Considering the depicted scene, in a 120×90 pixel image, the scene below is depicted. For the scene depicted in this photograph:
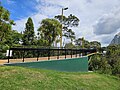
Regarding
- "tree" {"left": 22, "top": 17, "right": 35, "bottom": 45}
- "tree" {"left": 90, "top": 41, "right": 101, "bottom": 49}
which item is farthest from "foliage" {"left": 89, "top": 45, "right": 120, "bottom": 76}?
"tree" {"left": 22, "top": 17, "right": 35, "bottom": 45}

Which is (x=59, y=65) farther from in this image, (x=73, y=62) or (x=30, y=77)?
(x=30, y=77)

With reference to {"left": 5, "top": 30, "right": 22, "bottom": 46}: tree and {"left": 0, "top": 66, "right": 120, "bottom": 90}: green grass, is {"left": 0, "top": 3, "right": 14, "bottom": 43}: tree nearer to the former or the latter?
{"left": 5, "top": 30, "right": 22, "bottom": 46}: tree

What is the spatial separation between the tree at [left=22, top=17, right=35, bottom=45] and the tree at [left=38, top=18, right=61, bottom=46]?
2.01m

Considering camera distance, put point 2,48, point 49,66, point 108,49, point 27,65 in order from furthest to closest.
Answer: point 108,49 → point 49,66 → point 2,48 → point 27,65

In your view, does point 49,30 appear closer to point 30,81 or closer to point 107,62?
point 107,62

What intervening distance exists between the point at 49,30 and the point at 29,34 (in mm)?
4091

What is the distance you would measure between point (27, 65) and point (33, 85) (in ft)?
14.6

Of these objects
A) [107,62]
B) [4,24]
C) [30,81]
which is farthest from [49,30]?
[30,81]

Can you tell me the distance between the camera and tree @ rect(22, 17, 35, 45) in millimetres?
37719

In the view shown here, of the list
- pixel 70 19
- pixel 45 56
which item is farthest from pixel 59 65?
pixel 70 19

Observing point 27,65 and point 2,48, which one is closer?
point 27,65

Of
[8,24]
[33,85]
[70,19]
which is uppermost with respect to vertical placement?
[70,19]

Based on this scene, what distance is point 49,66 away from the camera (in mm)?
17953

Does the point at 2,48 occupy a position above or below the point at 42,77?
above
